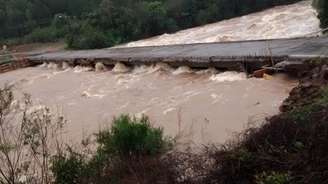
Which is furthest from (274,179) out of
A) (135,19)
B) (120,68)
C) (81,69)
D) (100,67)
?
(135,19)

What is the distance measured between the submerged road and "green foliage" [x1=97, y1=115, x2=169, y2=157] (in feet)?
17.1

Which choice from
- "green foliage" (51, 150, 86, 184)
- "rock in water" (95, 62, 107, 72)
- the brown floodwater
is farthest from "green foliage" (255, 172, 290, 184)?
"rock in water" (95, 62, 107, 72)

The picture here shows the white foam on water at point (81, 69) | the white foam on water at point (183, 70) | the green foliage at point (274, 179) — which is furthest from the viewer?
the white foam on water at point (81, 69)

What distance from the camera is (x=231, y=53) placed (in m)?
15.7

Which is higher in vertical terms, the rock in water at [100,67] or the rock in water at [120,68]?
the rock in water at [120,68]

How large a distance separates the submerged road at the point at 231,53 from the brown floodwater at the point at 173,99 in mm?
348

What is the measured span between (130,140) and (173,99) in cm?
509

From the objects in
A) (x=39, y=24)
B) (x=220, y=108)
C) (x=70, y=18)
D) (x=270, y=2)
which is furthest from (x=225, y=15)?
(x=220, y=108)

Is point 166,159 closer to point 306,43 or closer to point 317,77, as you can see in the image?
point 317,77

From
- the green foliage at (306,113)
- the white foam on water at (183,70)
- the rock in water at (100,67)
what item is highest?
the green foliage at (306,113)

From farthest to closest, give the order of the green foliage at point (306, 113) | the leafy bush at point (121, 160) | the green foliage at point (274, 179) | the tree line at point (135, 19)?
the tree line at point (135, 19) → the leafy bush at point (121, 160) → the green foliage at point (306, 113) → the green foliage at point (274, 179)

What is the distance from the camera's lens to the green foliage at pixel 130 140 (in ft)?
28.9

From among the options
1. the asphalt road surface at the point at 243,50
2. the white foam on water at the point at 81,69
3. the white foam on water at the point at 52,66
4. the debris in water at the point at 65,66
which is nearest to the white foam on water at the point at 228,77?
the asphalt road surface at the point at 243,50

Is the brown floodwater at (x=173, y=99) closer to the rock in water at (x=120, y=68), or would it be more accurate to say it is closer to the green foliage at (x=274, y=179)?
the rock in water at (x=120, y=68)
